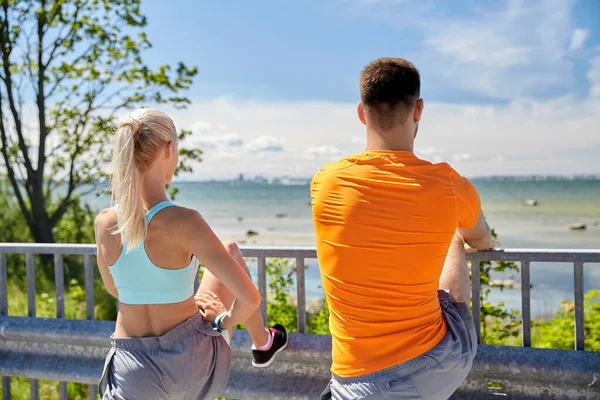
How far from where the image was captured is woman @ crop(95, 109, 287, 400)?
91.5 inches

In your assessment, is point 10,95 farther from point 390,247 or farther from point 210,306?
point 390,247

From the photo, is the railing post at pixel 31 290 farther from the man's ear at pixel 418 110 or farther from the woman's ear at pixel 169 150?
the man's ear at pixel 418 110

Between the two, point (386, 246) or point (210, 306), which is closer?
point (386, 246)

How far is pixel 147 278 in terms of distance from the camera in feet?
7.82

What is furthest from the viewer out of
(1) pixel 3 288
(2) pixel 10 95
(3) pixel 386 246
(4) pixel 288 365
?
(2) pixel 10 95

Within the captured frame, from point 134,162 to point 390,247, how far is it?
3.74 feet

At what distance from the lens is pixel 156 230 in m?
2.32

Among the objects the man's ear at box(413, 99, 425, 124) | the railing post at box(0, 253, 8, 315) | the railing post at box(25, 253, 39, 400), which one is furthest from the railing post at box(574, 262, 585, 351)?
the railing post at box(0, 253, 8, 315)

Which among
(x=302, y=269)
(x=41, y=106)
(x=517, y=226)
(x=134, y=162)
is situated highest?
(x=41, y=106)

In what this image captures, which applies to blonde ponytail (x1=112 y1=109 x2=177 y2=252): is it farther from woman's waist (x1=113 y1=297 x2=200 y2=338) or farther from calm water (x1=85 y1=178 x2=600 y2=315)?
calm water (x1=85 y1=178 x2=600 y2=315)

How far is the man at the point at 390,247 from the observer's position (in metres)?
2.21

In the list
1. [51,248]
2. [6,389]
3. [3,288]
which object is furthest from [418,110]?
[6,389]

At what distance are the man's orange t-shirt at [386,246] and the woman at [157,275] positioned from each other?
0.46 meters

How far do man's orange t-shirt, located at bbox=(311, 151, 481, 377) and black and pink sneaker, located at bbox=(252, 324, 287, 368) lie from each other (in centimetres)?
67
